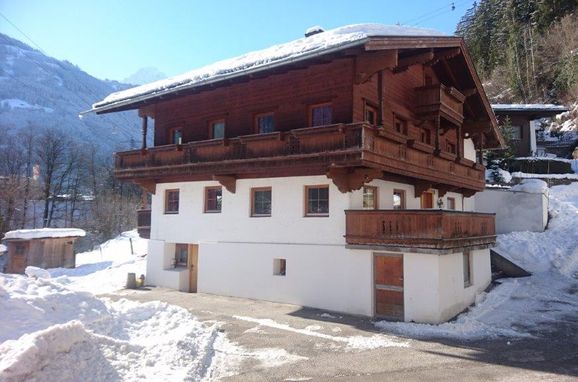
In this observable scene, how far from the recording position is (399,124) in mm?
17562

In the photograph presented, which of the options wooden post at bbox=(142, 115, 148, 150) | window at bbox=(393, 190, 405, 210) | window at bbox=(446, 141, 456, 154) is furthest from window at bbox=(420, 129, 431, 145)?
wooden post at bbox=(142, 115, 148, 150)

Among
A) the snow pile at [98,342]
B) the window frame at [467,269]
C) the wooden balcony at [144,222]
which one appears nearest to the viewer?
the snow pile at [98,342]

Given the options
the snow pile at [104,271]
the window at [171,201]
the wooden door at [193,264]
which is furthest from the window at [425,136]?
the snow pile at [104,271]

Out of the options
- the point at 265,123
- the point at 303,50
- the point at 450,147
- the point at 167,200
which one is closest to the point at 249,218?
the point at 265,123

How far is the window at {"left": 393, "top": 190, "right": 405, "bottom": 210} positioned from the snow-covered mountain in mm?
83629

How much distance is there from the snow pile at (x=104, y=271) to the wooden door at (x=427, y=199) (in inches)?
547

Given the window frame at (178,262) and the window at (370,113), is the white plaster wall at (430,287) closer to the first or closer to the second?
the window at (370,113)

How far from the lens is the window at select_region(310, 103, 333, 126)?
15539 mm

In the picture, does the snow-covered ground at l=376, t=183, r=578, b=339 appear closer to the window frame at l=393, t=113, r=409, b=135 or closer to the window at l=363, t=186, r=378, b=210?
the window at l=363, t=186, r=378, b=210

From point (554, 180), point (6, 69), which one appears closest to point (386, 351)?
point (554, 180)

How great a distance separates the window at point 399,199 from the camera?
17594 millimetres

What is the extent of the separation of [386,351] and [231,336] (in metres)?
3.89

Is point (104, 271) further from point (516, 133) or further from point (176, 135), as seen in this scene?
point (516, 133)

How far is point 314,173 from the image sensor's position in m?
15.7
